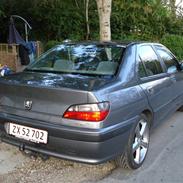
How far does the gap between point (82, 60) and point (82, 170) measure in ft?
4.17

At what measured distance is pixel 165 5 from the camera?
14.9 m

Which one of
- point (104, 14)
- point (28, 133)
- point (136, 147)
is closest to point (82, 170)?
point (136, 147)

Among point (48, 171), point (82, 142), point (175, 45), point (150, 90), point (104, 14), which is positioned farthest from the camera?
point (175, 45)

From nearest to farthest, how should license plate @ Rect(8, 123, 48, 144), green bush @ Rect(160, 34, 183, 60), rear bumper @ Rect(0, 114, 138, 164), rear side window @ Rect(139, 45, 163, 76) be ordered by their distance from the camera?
1. rear bumper @ Rect(0, 114, 138, 164)
2. license plate @ Rect(8, 123, 48, 144)
3. rear side window @ Rect(139, 45, 163, 76)
4. green bush @ Rect(160, 34, 183, 60)

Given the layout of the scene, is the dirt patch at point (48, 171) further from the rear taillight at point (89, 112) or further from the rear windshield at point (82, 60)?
the rear windshield at point (82, 60)

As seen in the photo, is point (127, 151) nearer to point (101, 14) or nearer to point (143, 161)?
point (143, 161)

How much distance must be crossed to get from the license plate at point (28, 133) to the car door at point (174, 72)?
7.49ft

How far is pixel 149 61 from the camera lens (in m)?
4.14

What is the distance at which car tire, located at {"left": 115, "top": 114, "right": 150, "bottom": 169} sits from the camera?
337 cm

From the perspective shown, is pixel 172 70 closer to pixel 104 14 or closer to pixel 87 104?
pixel 87 104

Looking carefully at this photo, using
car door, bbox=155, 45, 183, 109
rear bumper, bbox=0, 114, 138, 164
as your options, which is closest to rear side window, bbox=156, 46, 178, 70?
car door, bbox=155, 45, 183, 109

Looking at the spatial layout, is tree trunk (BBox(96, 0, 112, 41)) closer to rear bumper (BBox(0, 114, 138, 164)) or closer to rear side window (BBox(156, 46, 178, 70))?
rear side window (BBox(156, 46, 178, 70))

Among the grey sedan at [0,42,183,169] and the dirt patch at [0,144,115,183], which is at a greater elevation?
the grey sedan at [0,42,183,169]

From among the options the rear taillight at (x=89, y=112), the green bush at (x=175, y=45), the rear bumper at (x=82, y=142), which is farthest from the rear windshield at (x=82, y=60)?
the green bush at (x=175, y=45)
